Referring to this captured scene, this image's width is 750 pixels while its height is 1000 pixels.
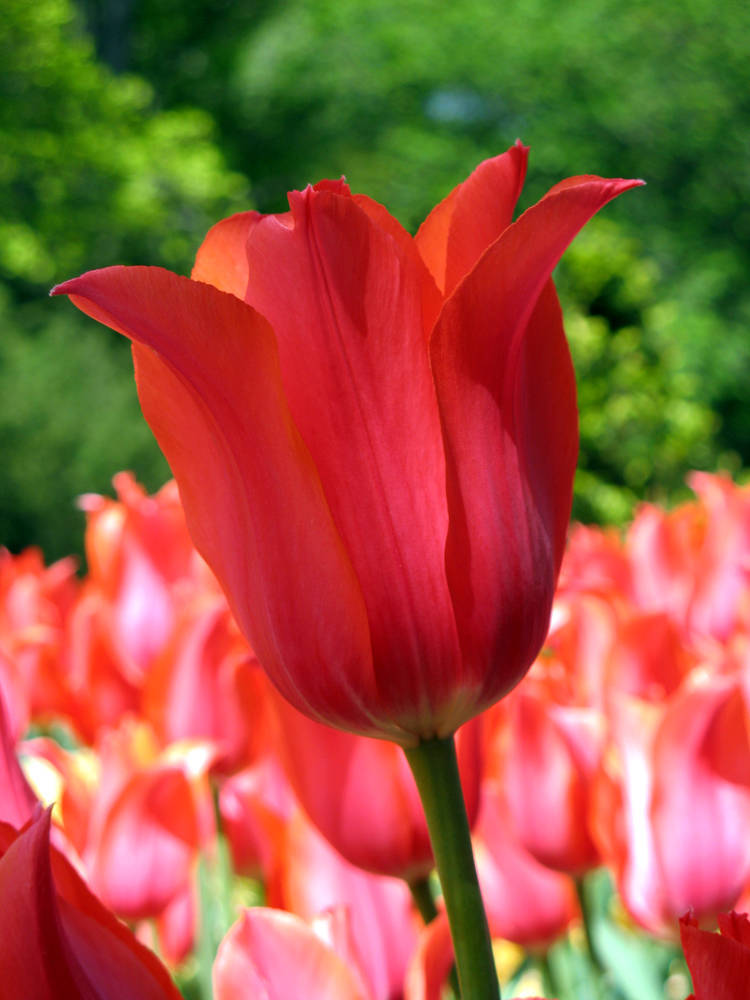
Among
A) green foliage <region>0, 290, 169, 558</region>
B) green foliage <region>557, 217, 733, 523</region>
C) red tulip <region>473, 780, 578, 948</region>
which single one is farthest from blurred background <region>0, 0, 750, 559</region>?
red tulip <region>473, 780, 578, 948</region>

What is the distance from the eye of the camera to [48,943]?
0.99 ft

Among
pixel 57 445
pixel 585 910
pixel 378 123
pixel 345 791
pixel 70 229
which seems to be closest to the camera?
pixel 345 791

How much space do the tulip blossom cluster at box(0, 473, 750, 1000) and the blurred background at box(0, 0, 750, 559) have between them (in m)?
9.92

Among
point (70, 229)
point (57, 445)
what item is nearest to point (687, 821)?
point (57, 445)

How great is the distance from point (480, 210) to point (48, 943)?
0.22m

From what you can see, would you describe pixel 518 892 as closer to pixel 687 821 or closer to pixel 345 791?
pixel 687 821

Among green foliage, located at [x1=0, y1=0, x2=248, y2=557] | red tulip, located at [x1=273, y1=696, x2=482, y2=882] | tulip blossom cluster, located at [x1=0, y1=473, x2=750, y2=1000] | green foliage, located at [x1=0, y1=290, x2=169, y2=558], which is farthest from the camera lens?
green foliage, located at [x1=0, y1=0, x2=248, y2=557]

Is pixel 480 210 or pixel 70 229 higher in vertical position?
pixel 480 210

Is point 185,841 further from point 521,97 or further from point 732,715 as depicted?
point 521,97

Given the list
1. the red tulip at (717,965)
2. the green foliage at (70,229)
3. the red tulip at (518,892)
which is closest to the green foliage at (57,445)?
the green foliage at (70,229)

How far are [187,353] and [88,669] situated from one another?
0.76 m

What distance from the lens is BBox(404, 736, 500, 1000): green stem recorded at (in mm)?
327

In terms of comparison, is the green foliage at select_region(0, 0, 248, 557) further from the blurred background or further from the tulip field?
the tulip field

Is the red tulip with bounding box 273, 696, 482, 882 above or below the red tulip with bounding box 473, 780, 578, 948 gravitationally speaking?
above
